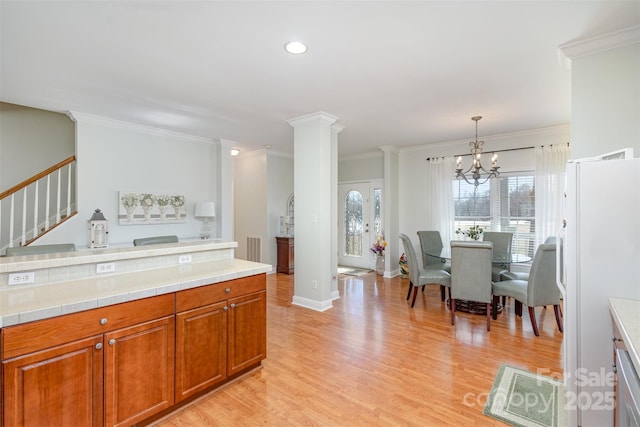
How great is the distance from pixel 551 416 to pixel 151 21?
3.72 metres

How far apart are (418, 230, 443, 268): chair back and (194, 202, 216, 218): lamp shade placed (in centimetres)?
350

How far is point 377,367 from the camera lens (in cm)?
261

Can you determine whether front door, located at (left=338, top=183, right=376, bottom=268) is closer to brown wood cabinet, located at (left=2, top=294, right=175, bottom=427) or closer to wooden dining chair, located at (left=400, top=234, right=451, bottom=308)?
wooden dining chair, located at (left=400, top=234, right=451, bottom=308)

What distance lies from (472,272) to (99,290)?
137 inches

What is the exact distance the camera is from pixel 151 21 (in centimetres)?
206

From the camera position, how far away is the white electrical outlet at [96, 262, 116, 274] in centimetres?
206

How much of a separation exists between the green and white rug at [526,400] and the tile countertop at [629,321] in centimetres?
90

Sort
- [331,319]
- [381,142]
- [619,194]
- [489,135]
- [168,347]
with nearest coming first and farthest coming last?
1. [619,194]
2. [168,347]
3. [331,319]
4. [489,135]
5. [381,142]

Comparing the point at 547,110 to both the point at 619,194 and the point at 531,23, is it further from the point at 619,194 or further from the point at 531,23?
the point at 619,194

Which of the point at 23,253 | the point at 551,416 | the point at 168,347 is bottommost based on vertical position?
the point at 551,416

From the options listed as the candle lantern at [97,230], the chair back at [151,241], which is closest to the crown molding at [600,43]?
the chair back at [151,241]

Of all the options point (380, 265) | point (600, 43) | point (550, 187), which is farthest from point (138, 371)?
point (550, 187)

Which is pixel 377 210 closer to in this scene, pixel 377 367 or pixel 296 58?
pixel 377 367

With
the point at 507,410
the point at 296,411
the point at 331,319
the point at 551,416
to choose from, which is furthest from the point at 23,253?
the point at 551,416
